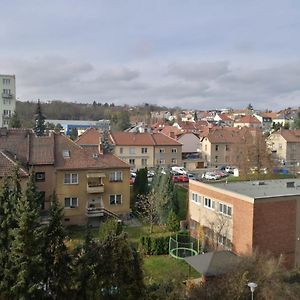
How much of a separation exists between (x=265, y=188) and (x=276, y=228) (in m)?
5.87

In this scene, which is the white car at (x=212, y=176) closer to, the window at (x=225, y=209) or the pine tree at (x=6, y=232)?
the window at (x=225, y=209)

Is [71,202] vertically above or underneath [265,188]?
underneath

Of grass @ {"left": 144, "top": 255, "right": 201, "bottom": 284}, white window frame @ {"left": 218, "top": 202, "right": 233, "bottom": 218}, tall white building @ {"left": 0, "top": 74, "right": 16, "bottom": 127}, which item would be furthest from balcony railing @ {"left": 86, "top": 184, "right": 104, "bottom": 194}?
tall white building @ {"left": 0, "top": 74, "right": 16, "bottom": 127}

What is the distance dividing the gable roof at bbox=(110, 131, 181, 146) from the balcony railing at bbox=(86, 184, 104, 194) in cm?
3035

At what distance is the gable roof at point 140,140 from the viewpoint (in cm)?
6800

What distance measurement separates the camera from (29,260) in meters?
16.5

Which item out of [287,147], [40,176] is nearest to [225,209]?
[40,176]

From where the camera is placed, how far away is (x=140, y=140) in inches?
2702

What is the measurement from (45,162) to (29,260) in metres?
20.8

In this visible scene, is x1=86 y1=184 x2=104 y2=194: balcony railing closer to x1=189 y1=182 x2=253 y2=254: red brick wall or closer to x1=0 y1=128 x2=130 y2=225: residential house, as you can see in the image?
x1=0 y1=128 x2=130 y2=225: residential house

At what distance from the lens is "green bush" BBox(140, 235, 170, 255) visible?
3070cm

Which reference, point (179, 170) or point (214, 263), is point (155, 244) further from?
point (179, 170)

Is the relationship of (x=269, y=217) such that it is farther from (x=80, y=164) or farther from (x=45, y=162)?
(x=45, y=162)

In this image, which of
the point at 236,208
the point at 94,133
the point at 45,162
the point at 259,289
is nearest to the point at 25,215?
the point at 259,289
